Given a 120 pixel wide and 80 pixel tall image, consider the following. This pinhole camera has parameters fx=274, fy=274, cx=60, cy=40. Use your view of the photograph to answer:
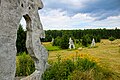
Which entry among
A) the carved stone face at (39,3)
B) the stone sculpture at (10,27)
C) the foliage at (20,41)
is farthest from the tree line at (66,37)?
the stone sculpture at (10,27)

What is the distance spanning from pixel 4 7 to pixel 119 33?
204 feet


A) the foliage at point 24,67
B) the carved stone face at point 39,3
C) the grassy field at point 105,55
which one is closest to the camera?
the carved stone face at point 39,3

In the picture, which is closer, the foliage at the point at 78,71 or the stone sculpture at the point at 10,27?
the stone sculpture at the point at 10,27

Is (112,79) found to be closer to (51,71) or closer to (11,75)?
(51,71)

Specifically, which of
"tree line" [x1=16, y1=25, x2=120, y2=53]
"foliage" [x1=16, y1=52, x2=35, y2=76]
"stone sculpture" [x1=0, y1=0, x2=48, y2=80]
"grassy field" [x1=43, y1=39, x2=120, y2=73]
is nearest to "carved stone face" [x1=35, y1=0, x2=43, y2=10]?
"stone sculpture" [x1=0, y1=0, x2=48, y2=80]

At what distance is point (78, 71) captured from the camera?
10.3m

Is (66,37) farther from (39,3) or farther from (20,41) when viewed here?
(39,3)

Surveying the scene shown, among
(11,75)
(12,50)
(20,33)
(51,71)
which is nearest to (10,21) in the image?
(12,50)

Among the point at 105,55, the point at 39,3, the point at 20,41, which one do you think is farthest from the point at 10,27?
the point at 20,41

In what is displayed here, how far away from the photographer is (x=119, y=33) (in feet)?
222

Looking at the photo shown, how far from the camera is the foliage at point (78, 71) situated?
10078 mm

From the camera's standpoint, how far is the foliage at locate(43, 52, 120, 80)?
1008cm

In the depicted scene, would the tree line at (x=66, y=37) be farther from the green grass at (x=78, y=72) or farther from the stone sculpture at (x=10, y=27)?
the stone sculpture at (x=10, y=27)

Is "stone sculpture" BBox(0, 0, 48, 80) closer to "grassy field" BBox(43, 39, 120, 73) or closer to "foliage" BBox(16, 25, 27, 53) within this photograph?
"grassy field" BBox(43, 39, 120, 73)
